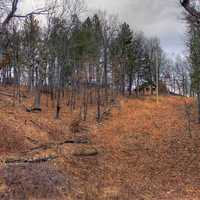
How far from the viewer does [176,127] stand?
35062 millimetres

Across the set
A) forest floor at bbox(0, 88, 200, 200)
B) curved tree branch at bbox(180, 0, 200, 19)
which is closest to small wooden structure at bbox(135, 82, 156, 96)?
forest floor at bbox(0, 88, 200, 200)

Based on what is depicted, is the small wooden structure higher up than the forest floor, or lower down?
higher up

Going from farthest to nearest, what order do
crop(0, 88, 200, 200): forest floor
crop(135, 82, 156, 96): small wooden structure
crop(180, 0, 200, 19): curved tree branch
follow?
crop(135, 82, 156, 96): small wooden structure → crop(0, 88, 200, 200): forest floor → crop(180, 0, 200, 19): curved tree branch

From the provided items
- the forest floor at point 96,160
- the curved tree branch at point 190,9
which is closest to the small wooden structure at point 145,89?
the forest floor at point 96,160

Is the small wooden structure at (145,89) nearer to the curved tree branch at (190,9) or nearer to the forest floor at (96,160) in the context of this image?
the forest floor at (96,160)

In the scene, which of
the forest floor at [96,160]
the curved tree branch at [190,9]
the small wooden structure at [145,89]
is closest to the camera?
the curved tree branch at [190,9]

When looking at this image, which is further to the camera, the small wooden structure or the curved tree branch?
the small wooden structure

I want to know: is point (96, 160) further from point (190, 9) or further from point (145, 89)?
point (145, 89)

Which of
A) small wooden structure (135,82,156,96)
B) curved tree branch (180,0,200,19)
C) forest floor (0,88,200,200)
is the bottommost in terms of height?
forest floor (0,88,200,200)

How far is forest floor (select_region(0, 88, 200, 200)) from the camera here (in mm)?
15789

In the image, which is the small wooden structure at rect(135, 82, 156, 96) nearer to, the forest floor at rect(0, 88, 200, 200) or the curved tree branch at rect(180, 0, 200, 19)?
the forest floor at rect(0, 88, 200, 200)

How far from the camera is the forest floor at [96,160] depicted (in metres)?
15.8

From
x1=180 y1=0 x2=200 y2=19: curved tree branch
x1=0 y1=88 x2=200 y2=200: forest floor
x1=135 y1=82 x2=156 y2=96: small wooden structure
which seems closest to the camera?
x1=180 y1=0 x2=200 y2=19: curved tree branch

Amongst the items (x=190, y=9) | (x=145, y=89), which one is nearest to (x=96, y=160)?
(x=190, y=9)
